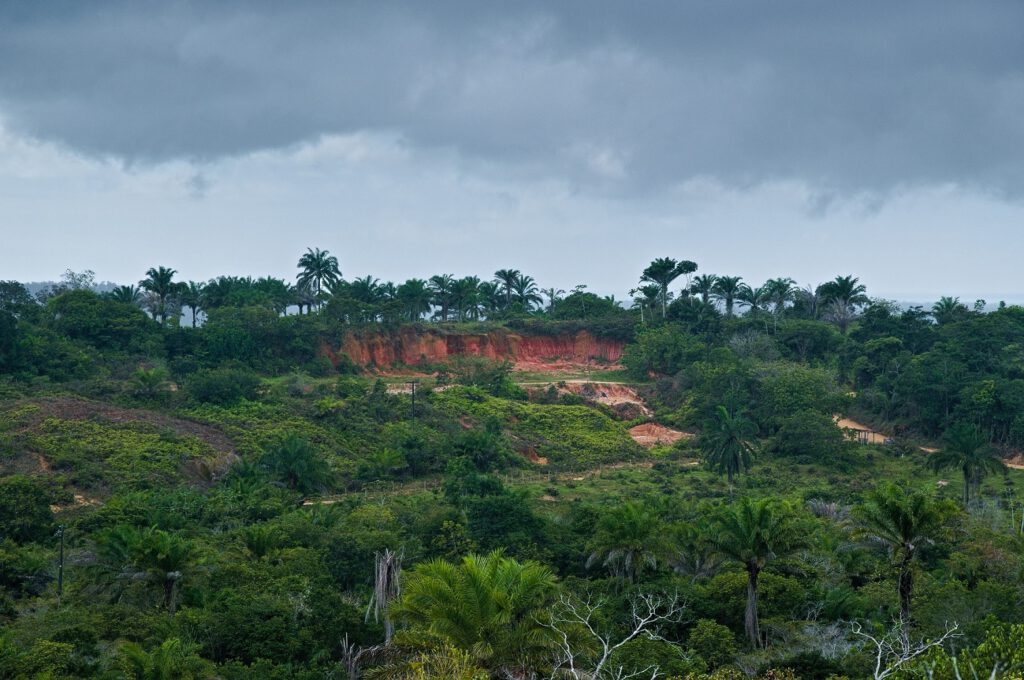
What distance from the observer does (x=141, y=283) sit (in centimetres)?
7781

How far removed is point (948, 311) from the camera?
83.4 m

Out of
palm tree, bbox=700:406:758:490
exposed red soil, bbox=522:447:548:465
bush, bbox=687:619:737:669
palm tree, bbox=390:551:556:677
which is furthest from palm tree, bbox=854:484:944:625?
exposed red soil, bbox=522:447:548:465

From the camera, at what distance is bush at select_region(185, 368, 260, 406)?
59281 mm

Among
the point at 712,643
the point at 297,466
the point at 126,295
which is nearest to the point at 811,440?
the point at 297,466

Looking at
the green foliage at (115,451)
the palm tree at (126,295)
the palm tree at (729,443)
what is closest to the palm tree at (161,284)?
the palm tree at (126,295)

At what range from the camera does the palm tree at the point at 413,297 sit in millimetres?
89750

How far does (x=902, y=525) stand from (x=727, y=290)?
71.3 m

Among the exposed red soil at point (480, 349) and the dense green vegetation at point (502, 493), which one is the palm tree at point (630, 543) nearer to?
the dense green vegetation at point (502, 493)

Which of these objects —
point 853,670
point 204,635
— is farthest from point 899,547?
point 204,635

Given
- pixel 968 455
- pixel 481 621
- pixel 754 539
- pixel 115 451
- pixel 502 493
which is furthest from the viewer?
pixel 115 451

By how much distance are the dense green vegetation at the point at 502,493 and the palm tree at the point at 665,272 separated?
0.24m

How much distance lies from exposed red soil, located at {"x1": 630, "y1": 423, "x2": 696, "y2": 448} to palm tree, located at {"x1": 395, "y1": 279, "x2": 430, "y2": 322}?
95.9 ft

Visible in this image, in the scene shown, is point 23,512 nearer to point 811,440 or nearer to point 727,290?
point 811,440

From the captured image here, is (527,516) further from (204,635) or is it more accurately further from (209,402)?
(209,402)
